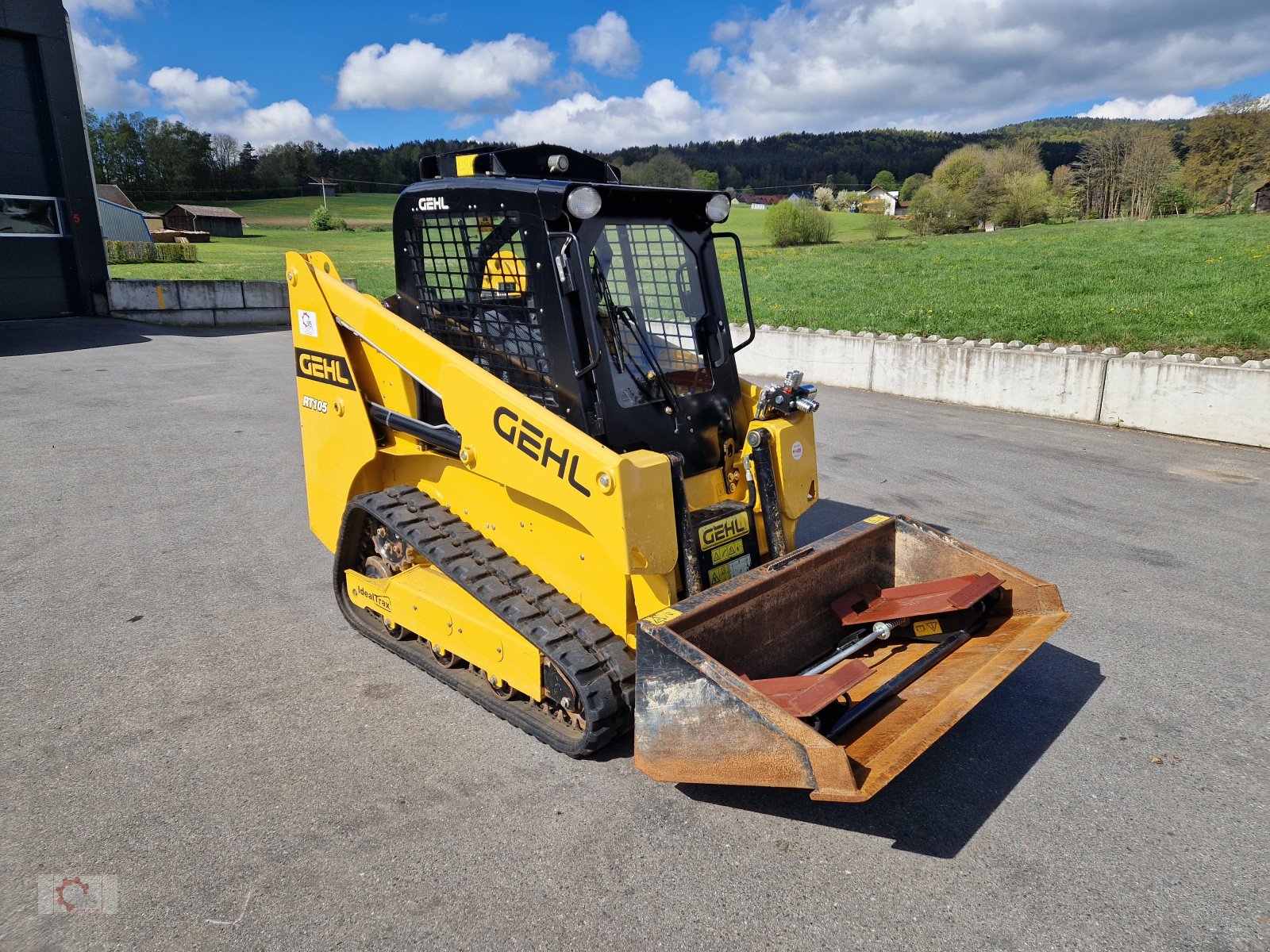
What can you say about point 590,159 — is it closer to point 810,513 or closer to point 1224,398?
point 810,513

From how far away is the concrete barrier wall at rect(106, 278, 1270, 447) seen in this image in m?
9.52

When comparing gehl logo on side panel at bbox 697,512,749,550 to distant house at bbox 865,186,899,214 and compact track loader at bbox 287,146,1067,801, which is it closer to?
compact track loader at bbox 287,146,1067,801

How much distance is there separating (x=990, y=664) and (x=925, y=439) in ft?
21.7

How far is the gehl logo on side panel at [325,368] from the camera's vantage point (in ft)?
15.9

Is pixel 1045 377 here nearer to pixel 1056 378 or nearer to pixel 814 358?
pixel 1056 378

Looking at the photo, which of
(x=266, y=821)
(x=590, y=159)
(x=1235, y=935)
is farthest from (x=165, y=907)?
(x=590, y=159)

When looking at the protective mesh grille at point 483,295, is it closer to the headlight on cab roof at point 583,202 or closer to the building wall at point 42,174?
the headlight on cab roof at point 583,202

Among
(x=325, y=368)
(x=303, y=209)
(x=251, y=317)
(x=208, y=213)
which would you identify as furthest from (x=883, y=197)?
(x=325, y=368)

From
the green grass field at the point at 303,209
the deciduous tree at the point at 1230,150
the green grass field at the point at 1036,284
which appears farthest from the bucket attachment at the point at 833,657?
the green grass field at the point at 303,209

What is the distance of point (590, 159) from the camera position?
5.05 metres

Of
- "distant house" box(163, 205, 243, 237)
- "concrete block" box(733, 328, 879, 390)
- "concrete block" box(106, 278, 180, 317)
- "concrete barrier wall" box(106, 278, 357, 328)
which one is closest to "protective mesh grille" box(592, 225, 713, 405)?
"concrete block" box(733, 328, 879, 390)

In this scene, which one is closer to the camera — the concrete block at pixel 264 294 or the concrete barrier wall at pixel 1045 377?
the concrete barrier wall at pixel 1045 377

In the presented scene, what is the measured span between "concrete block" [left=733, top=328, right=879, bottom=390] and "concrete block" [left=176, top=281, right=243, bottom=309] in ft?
40.8

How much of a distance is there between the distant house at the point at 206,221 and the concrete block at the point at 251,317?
48507mm
